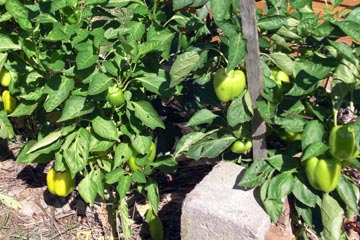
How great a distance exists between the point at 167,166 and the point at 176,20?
0.62m

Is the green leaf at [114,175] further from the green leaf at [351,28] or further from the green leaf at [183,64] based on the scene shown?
the green leaf at [351,28]

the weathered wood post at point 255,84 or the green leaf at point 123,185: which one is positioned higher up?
the weathered wood post at point 255,84

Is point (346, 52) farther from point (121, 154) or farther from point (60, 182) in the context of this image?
point (60, 182)

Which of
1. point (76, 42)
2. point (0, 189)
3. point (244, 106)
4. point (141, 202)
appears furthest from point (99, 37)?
point (0, 189)

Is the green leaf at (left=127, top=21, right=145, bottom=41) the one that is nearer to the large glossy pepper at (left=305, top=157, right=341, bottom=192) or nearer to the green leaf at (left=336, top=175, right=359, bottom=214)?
the large glossy pepper at (left=305, top=157, right=341, bottom=192)

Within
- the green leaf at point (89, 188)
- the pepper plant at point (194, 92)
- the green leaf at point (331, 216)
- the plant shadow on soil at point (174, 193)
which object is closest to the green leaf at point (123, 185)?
the pepper plant at point (194, 92)

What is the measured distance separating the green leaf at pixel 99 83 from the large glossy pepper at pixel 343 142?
0.82 meters

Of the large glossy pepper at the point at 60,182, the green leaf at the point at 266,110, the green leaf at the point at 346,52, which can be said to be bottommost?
the large glossy pepper at the point at 60,182

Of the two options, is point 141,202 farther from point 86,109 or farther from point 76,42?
point 76,42

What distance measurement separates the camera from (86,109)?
2.18 metres

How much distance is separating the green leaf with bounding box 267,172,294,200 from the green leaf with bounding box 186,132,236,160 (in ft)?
0.84

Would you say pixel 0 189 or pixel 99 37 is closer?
pixel 99 37

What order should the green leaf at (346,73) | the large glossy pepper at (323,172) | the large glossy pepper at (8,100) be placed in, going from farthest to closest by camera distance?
the large glossy pepper at (8,100) < the large glossy pepper at (323,172) < the green leaf at (346,73)

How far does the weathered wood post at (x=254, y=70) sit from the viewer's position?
1.96 metres
